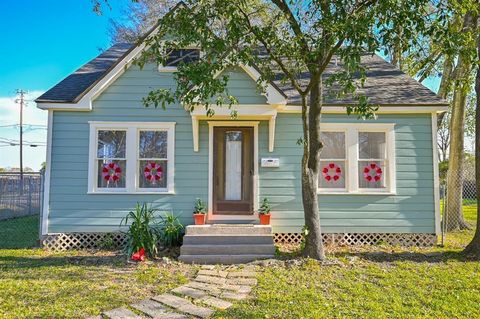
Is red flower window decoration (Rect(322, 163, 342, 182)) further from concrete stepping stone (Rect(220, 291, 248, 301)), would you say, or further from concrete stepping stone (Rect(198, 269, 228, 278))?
concrete stepping stone (Rect(220, 291, 248, 301))

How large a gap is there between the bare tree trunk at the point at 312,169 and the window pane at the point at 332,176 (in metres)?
2.06

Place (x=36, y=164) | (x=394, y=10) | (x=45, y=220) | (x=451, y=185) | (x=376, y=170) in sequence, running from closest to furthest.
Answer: (x=394, y=10), (x=45, y=220), (x=376, y=170), (x=451, y=185), (x=36, y=164)

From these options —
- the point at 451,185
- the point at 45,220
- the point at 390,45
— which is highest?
the point at 390,45

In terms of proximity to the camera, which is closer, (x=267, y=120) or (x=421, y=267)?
(x=421, y=267)

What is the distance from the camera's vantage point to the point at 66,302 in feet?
14.0

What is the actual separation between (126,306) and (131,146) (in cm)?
436

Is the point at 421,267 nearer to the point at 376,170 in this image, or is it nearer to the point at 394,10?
the point at 376,170

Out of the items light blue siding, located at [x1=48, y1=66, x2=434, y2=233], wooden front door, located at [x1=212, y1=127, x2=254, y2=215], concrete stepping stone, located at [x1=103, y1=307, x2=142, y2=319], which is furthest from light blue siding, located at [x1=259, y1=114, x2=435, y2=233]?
concrete stepping stone, located at [x1=103, y1=307, x2=142, y2=319]

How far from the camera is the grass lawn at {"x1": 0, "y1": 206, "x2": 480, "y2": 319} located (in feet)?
13.2

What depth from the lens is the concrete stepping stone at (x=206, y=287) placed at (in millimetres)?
4707

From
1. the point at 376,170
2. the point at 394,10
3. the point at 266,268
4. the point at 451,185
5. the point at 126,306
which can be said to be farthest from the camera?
the point at 451,185

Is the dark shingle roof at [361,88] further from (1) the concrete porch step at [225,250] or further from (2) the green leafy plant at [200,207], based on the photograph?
(1) the concrete porch step at [225,250]

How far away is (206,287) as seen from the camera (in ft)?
16.0

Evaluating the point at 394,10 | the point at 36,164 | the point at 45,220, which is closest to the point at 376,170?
the point at 394,10
